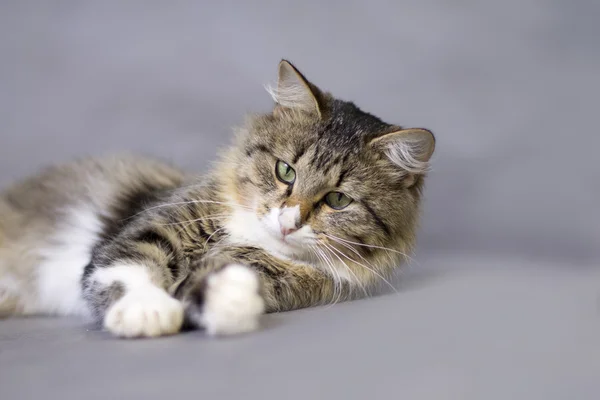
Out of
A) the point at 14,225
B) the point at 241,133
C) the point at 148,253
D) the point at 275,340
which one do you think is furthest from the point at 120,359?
the point at 14,225

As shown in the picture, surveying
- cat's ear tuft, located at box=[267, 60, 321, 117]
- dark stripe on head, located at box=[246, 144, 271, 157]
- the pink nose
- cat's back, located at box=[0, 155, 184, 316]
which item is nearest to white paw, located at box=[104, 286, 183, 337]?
the pink nose

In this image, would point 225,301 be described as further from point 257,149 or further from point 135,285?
point 257,149

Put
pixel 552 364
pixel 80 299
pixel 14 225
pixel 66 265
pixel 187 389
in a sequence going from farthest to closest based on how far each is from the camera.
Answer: pixel 14 225 → pixel 66 265 → pixel 80 299 → pixel 552 364 → pixel 187 389

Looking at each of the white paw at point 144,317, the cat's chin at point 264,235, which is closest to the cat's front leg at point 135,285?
the white paw at point 144,317

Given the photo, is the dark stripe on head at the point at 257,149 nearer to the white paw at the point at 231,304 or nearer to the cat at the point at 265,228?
the cat at the point at 265,228

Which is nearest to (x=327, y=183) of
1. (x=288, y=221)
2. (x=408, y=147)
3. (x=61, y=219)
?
(x=288, y=221)

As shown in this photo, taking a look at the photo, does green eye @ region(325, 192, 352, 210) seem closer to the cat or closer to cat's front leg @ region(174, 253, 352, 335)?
the cat

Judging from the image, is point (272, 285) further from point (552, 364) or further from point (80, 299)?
point (552, 364)
